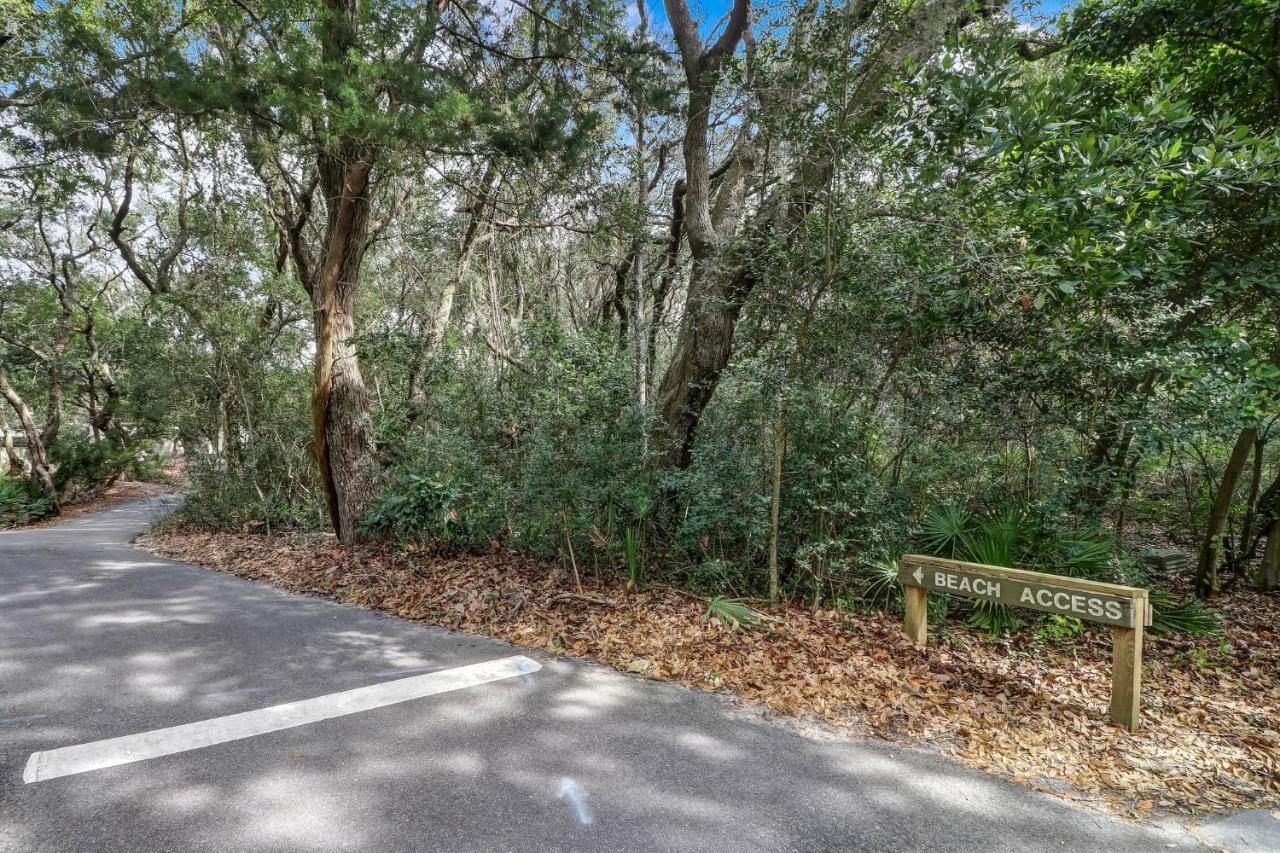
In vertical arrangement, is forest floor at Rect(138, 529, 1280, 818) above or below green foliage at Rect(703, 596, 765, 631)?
below

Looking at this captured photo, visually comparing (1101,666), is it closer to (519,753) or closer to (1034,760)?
(1034,760)

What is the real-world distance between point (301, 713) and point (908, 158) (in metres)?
5.49

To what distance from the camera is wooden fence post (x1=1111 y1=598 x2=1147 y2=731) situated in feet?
10.7

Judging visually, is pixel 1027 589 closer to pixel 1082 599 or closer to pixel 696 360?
pixel 1082 599

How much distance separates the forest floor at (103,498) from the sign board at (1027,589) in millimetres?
17597

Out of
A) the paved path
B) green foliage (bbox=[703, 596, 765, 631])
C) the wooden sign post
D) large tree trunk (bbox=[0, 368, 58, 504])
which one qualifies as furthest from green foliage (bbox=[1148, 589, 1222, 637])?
large tree trunk (bbox=[0, 368, 58, 504])

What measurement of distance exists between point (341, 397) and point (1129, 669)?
829 cm

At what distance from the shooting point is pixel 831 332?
5.12m

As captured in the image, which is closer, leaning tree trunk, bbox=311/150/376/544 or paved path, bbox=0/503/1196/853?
paved path, bbox=0/503/1196/853

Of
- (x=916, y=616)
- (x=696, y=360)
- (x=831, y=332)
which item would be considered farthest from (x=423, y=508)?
(x=916, y=616)

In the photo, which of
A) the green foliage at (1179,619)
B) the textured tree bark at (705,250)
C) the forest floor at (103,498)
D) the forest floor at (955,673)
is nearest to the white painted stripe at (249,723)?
the forest floor at (955,673)

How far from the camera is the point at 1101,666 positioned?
433cm

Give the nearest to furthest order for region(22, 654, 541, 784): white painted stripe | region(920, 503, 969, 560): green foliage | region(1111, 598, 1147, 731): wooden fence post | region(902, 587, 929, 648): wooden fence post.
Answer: region(22, 654, 541, 784): white painted stripe
region(1111, 598, 1147, 731): wooden fence post
region(902, 587, 929, 648): wooden fence post
region(920, 503, 969, 560): green foliage

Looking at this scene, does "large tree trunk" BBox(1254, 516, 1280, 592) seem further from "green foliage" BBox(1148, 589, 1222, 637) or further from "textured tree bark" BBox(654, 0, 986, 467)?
"textured tree bark" BBox(654, 0, 986, 467)
